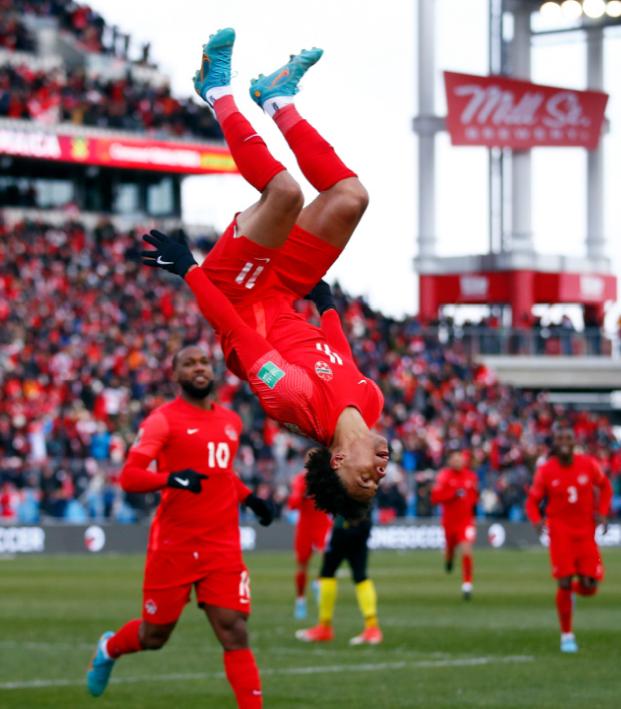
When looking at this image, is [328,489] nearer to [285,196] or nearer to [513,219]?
[285,196]

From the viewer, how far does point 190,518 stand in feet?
39.1

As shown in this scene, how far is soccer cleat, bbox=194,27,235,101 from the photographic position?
9.87 m

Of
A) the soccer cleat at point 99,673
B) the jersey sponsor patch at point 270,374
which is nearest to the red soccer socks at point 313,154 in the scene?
the jersey sponsor patch at point 270,374

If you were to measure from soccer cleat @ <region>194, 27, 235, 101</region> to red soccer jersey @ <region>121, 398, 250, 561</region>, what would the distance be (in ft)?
9.75

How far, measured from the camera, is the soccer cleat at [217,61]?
→ 9.87m

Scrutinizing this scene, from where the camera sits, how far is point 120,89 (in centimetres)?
5131

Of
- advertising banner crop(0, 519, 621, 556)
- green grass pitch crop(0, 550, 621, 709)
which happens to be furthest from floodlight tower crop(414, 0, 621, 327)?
green grass pitch crop(0, 550, 621, 709)

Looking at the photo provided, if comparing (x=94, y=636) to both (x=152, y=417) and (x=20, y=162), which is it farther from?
(x=20, y=162)

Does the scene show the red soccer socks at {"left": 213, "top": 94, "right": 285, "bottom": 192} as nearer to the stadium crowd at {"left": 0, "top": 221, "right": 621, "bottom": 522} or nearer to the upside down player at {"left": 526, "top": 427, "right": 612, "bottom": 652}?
the upside down player at {"left": 526, "top": 427, "right": 612, "bottom": 652}

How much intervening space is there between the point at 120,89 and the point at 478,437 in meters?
16.5

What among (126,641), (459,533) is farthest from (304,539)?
(126,641)

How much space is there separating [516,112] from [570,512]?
41640 millimetres

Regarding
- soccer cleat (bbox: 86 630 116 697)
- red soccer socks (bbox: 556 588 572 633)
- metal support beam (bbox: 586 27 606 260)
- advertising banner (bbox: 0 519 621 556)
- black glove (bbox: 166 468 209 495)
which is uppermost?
metal support beam (bbox: 586 27 606 260)

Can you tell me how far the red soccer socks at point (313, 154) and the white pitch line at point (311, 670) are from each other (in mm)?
6195
